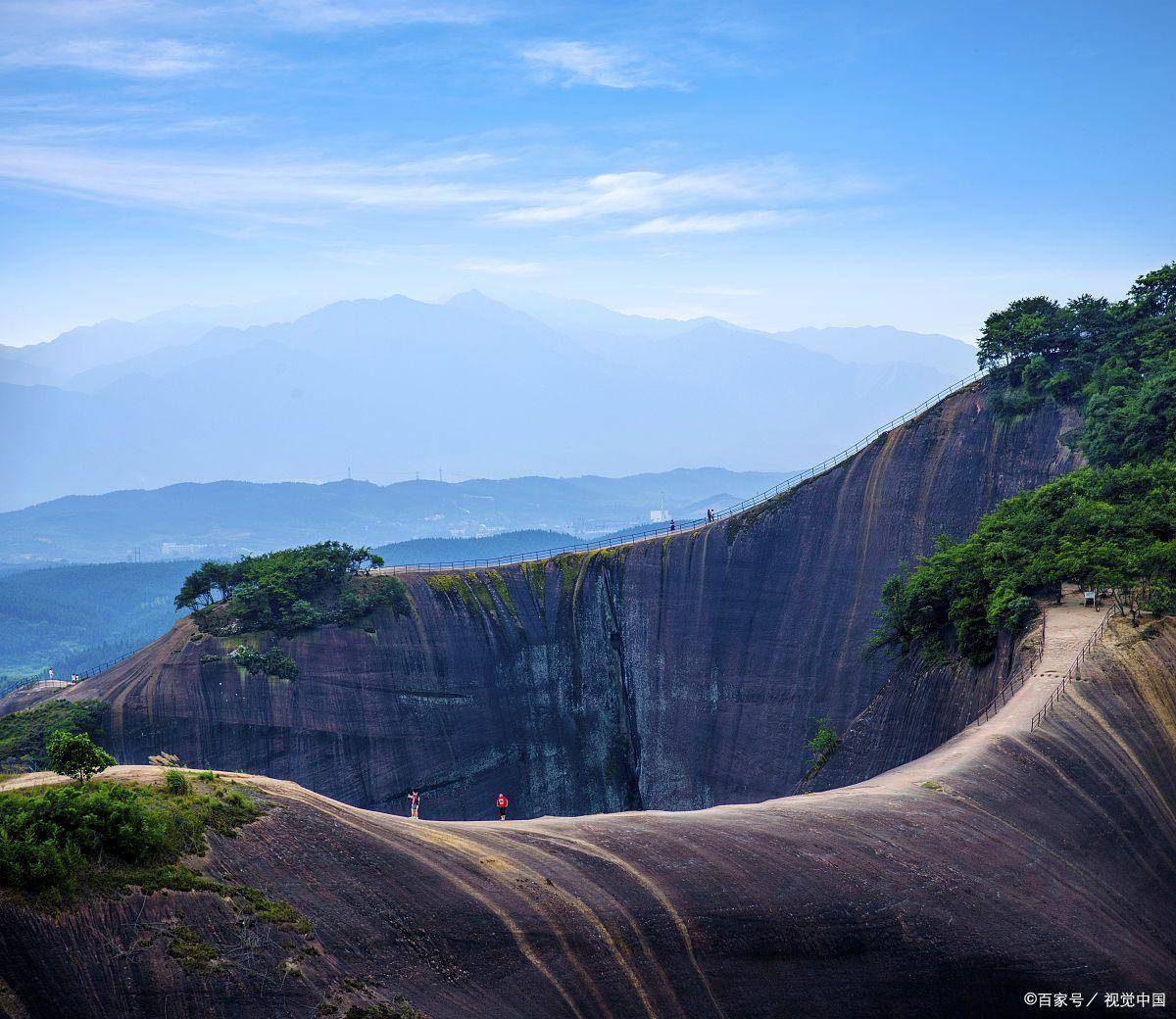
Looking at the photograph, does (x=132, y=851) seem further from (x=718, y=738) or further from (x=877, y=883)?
(x=718, y=738)

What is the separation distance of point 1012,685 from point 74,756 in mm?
27012

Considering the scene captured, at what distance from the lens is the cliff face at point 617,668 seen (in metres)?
51.9

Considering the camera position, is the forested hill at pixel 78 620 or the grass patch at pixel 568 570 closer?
the grass patch at pixel 568 570

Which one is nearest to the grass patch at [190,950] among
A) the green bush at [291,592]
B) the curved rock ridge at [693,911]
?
the curved rock ridge at [693,911]

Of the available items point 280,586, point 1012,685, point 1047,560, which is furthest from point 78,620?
point 1012,685

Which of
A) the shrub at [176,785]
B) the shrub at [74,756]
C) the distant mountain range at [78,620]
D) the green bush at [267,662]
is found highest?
the shrub at [74,756]

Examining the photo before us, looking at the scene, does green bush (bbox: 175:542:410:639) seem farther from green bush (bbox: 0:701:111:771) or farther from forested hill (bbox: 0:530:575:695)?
forested hill (bbox: 0:530:575:695)

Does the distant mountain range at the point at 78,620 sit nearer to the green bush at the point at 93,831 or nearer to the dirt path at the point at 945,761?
the dirt path at the point at 945,761

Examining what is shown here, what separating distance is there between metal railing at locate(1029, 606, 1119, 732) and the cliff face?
1868 cm

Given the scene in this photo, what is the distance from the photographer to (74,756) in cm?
2092

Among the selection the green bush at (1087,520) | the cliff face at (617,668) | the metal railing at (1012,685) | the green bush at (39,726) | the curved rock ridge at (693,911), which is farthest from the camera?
the cliff face at (617,668)

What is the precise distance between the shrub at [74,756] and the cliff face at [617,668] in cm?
3013

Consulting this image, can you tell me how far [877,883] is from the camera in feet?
76.7

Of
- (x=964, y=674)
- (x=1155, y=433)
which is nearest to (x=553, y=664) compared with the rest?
(x=964, y=674)
